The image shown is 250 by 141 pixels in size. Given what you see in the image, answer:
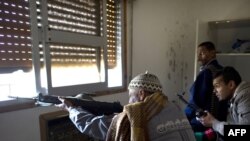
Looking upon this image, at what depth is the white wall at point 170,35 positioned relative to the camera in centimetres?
283

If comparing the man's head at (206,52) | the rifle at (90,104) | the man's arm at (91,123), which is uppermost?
the man's head at (206,52)

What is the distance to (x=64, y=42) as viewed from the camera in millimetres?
2027

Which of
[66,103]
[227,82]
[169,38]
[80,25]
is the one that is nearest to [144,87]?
[66,103]

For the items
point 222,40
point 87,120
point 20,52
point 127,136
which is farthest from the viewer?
point 222,40

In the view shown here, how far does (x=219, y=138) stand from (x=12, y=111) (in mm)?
1434

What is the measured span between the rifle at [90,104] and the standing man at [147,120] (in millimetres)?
203

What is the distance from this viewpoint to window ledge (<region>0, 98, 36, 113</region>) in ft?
5.21

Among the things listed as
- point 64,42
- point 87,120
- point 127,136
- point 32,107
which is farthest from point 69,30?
point 127,136

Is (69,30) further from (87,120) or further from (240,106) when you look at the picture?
(240,106)

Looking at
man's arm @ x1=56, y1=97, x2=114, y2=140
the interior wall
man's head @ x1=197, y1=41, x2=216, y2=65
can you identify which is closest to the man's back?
man's arm @ x1=56, y1=97, x2=114, y2=140

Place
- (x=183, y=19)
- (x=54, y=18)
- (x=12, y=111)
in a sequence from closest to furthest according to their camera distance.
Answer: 1. (x=12, y=111)
2. (x=54, y=18)
3. (x=183, y=19)

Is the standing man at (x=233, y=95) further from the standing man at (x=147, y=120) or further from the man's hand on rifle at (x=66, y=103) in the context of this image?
the man's hand on rifle at (x=66, y=103)

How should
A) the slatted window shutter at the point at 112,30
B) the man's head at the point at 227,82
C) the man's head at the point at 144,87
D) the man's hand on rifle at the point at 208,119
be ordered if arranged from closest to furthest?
1. the man's head at the point at 144,87
2. the man's head at the point at 227,82
3. the man's hand on rifle at the point at 208,119
4. the slatted window shutter at the point at 112,30

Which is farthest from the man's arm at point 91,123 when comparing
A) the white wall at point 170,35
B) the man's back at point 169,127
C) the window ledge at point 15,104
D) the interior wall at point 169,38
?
the interior wall at point 169,38
